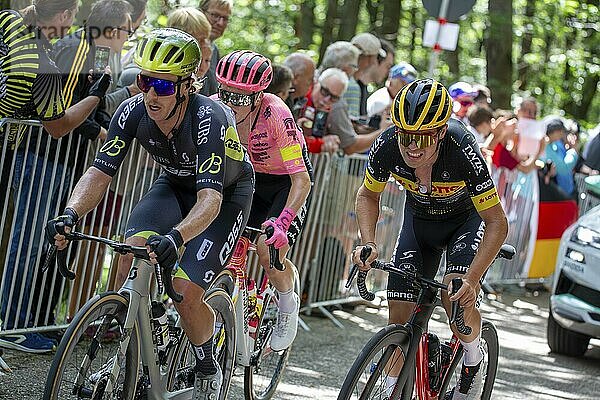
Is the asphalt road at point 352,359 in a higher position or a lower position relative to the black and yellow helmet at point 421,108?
lower

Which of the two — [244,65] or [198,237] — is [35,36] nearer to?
[244,65]

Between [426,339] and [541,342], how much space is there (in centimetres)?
554

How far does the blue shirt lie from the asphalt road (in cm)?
286

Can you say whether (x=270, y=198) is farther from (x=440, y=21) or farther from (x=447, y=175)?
(x=440, y=21)

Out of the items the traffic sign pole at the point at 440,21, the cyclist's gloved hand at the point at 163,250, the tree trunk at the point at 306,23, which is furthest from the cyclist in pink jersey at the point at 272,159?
the tree trunk at the point at 306,23

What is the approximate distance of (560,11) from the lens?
834 inches

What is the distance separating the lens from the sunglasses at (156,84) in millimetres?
5047

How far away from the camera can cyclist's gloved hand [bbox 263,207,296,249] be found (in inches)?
239

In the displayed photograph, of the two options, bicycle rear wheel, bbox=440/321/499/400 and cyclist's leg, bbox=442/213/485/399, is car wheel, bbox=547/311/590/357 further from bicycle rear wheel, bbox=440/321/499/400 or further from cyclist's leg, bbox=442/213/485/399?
cyclist's leg, bbox=442/213/485/399

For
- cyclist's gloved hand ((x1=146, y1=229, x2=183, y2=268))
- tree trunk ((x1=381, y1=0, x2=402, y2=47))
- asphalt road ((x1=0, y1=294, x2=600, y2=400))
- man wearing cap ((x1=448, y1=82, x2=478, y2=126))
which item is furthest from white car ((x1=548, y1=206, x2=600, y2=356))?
tree trunk ((x1=381, y1=0, x2=402, y2=47))

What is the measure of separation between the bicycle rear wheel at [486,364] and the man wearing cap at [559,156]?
27.2 ft

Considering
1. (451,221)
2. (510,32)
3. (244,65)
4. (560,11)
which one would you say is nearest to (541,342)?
(451,221)

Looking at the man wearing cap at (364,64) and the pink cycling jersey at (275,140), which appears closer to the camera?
the pink cycling jersey at (275,140)

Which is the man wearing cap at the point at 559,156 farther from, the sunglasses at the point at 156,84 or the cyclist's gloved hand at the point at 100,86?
the sunglasses at the point at 156,84
